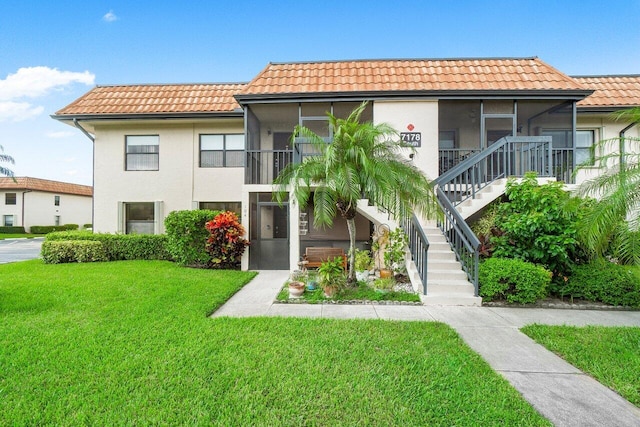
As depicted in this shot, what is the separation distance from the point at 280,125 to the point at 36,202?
114 feet

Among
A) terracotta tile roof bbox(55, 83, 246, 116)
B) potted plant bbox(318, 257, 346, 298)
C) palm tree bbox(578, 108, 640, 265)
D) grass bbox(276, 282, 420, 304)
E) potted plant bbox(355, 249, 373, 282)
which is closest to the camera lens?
palm tree bbox(578, 108, 640, 265)

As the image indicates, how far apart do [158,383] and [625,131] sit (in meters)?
16.1

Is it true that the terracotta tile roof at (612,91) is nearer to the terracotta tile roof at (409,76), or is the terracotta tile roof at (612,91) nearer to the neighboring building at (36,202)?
the terracotta tile roof at (409,76)

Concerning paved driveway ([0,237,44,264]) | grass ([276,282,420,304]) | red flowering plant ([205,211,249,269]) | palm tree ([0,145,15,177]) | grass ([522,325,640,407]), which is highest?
palm tree ([0,145,15,177])

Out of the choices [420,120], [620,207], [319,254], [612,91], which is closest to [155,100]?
[319,254]

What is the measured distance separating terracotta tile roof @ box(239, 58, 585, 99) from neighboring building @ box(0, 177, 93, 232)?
3398 centimetres

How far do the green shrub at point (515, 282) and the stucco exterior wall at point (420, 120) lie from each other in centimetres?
404

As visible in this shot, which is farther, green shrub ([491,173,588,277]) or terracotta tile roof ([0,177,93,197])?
terracotta tile roof ([0,177,93,197])

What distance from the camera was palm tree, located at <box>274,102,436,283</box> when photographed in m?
5.83

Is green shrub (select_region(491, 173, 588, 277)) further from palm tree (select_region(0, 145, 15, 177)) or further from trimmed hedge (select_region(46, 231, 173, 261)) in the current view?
palm tree (select_region(0, 145, 15, 177))


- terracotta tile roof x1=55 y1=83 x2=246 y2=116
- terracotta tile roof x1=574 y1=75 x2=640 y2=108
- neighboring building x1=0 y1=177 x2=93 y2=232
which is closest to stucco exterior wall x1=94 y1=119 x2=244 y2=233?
terracotta tile roof x1=55 y1=83 x2=246 y2=116

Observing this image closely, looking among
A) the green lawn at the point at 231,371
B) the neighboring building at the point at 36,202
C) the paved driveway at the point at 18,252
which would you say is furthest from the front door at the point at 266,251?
the neighboring building at the point at 36,202

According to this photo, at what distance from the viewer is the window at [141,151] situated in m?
11.5

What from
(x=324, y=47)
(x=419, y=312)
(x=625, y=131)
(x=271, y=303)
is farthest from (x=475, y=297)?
(x=324, y=47)
